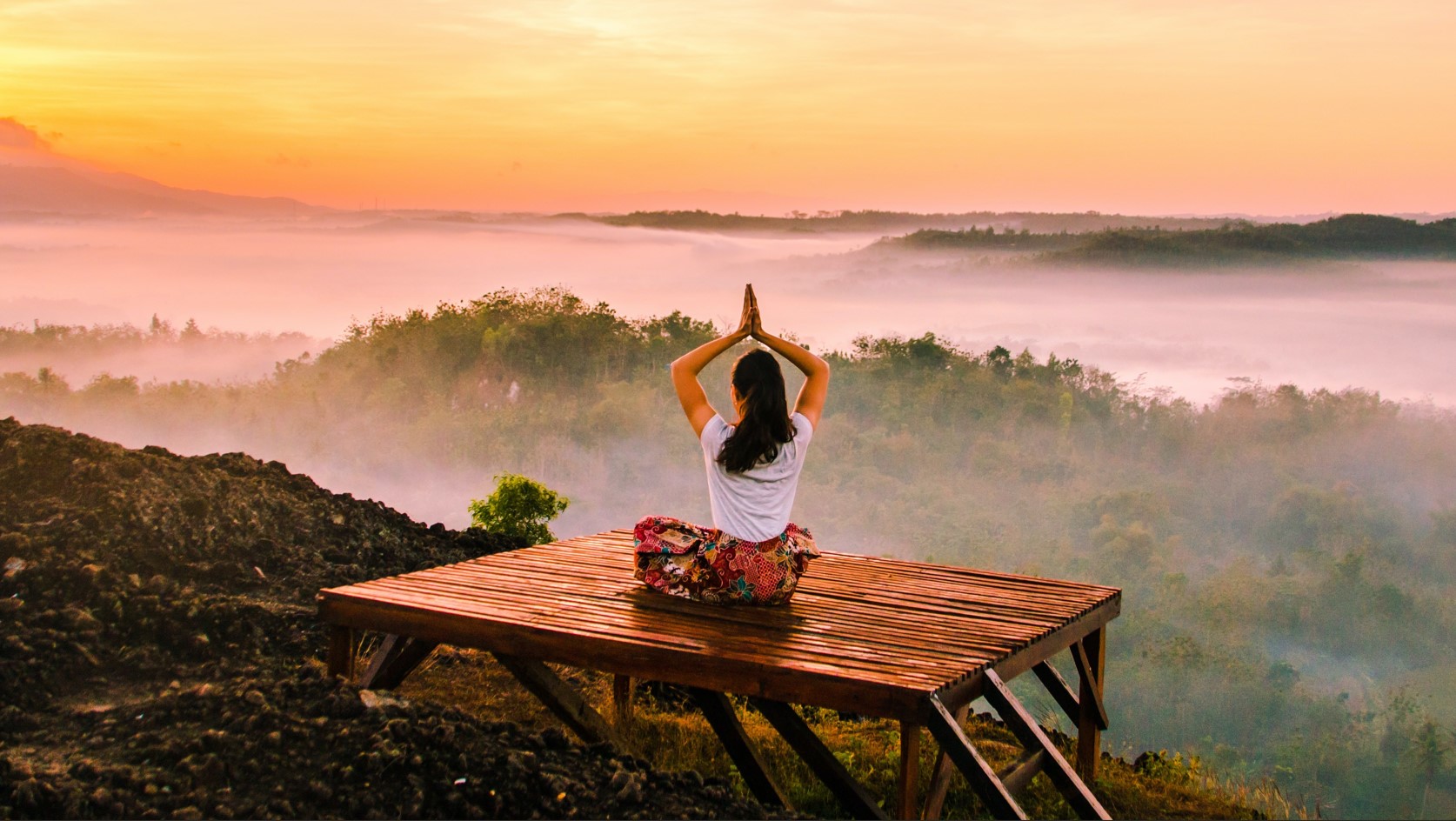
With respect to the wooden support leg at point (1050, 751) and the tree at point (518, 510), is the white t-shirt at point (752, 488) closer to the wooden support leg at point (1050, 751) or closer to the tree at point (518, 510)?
the wooden support leg at point (1050, 751)

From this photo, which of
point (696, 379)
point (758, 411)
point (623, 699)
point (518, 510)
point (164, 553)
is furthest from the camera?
point (518, 510)

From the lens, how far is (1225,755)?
9.30 metres

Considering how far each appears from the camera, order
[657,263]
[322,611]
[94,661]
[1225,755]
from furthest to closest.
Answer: [657,263]
[1225,755]
[94,661]
[322,611]

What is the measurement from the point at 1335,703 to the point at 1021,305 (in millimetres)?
4569

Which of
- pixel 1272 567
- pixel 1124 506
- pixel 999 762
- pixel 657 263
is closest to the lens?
pixel 999 762

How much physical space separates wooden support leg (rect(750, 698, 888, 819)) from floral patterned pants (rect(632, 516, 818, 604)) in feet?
1.50

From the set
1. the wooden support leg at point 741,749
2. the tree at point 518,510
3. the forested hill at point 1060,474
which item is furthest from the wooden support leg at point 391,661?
the forested hill at point 1060,474

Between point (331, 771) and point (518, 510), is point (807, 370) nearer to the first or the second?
point (331, 771)

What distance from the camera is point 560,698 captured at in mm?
4406

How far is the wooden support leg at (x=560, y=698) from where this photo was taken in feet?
14.1

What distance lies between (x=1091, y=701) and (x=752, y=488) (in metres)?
1.70

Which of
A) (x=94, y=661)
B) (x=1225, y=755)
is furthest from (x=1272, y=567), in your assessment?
(x=94, y=661)

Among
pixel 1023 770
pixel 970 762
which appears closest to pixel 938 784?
pixel 1023 770

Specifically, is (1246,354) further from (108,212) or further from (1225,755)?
(108,212)
